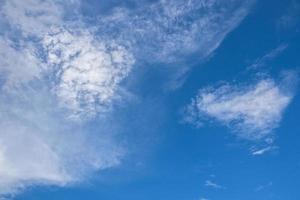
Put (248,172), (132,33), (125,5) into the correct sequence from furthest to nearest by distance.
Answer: (248,172), (132,33), (125,5)

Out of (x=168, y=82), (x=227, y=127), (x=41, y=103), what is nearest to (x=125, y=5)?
(x=168, y=82)

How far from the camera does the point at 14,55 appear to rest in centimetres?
1638

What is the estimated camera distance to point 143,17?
47.6 ft

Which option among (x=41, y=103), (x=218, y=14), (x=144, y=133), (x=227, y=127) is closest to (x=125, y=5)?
(x=218, y=14)

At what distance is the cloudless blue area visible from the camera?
15641 millimetres

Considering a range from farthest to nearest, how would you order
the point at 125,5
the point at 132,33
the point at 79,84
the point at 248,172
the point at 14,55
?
the point at 248,172 → the point at 79,84 → the point at 14,55 → the point at 132,33 → the point at 125,5

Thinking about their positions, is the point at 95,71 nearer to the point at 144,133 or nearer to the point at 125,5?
the point at 125,5

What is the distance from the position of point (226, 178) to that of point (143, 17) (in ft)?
58.0

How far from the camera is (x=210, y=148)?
77.1ft

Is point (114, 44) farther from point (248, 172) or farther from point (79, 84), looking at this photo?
point (248, 172)

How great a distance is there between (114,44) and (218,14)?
5093mm

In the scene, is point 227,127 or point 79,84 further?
point 227,127

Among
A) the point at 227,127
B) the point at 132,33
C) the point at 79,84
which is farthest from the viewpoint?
the point at 227,127

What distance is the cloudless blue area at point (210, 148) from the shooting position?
1564 cm
